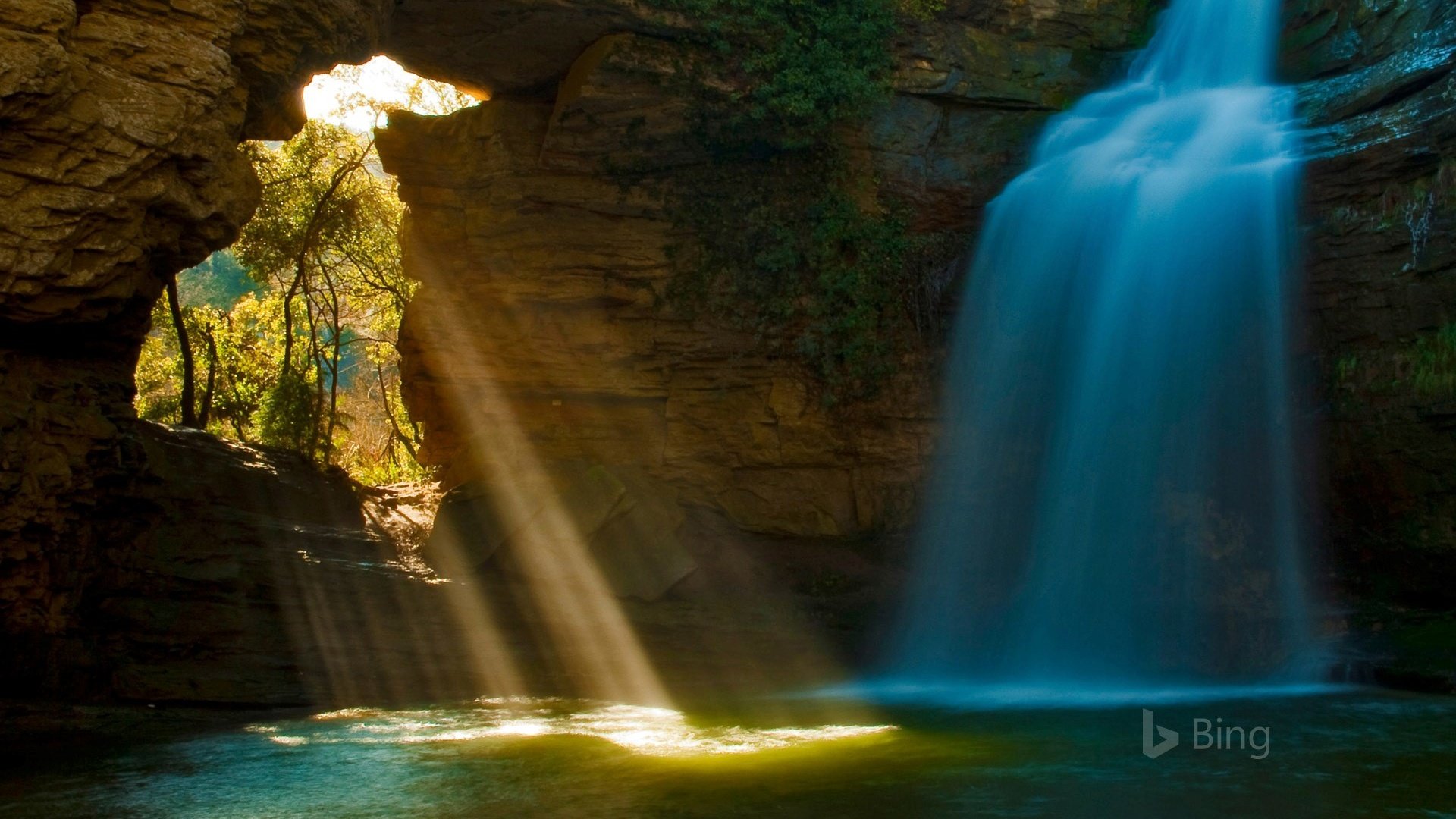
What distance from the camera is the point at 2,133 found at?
354 inches

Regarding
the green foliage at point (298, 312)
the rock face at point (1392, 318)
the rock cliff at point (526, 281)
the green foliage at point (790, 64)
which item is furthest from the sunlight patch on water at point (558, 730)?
the green foliage at point (298, 312)

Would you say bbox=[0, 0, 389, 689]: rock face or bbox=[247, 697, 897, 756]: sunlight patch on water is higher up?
bbox=[0, 0, 389, 689]: rock face

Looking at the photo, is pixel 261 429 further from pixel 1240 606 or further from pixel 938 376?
pixel 1240 606

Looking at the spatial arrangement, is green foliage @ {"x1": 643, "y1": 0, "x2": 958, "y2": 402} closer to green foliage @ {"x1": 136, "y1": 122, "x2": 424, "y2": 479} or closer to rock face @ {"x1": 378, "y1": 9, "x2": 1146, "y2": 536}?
rock face @ {"x1": 378, "y1": 9, "x2": 1146, "y2": 536}

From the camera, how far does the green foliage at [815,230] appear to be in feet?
49.9

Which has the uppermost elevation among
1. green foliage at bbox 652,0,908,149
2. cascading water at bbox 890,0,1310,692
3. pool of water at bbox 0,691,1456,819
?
green foliage at bbox 652,0,908,149

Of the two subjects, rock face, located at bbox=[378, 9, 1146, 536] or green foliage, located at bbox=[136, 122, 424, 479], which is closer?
rock face, located at bbox=[378, 9, 1146, 536]

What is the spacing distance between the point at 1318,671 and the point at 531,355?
10494mm

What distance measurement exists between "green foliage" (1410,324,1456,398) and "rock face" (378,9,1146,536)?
19.2ft

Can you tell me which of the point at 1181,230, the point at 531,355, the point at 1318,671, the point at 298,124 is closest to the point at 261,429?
the point at 531,355

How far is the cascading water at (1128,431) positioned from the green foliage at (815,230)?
122 centimetres

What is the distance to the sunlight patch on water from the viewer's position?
8.83 metres

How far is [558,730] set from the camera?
A: 964 cm

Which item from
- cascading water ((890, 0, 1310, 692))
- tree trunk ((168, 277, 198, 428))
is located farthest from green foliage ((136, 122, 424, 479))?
cascading water ((890, 0, 1310, 692))
